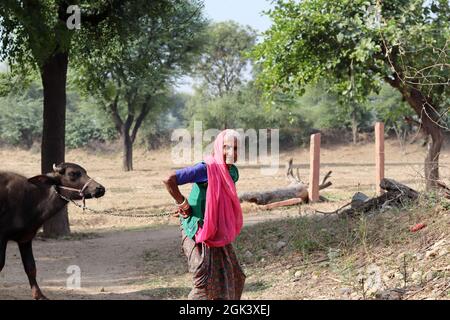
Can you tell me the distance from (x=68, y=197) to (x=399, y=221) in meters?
4.28

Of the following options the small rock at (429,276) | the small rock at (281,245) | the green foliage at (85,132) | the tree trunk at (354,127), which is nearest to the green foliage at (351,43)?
the small rock at (281,245)

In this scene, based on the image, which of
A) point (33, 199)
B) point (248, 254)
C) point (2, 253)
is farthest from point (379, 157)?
point (2, 253)

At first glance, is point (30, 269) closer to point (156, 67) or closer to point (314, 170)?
point (314, 170)

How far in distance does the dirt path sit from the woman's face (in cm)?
330

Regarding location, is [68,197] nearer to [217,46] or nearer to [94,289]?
[94,289]

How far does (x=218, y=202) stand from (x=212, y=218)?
145mm

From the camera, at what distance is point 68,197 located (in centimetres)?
802

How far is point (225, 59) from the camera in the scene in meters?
59.5

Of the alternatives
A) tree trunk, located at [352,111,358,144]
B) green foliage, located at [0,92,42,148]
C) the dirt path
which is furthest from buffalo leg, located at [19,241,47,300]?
green foliage, located at [0,92,42,148]

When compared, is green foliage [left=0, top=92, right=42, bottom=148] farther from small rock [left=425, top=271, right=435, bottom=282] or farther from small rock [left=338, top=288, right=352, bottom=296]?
small rock [left=425, top=271, right=435, bottom=282]

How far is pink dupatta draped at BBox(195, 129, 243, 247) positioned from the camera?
559 centimetres

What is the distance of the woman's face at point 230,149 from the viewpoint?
18.3 ft
